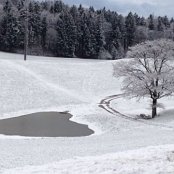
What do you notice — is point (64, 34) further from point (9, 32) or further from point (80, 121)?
point (80, 121)

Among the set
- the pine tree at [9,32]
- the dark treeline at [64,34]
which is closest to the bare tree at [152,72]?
the pine tree at [9,32]

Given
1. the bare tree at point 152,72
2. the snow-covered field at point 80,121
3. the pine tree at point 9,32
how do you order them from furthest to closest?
the pine tree at point 9,32, the bare tree at point 152,72, the snow-covered field at point 80,121

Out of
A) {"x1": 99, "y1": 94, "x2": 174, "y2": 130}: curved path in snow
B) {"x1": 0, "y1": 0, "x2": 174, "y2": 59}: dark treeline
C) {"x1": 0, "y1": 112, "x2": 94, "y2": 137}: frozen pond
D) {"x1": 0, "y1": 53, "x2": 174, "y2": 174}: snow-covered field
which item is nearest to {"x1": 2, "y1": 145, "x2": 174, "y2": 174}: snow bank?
{"x1": 0, "y1": 53, "x2": 174, "y2": 174}: snow-covered field

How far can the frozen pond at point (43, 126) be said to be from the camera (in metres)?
30.5

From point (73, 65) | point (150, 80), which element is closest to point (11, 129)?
point (150, 80)

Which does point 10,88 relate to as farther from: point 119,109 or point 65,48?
point 65,48

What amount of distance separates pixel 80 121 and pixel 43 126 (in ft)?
15.2

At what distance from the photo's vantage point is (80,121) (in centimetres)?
3722

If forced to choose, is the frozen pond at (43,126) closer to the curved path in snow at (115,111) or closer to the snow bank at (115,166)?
the curved path in snow at (115,111)

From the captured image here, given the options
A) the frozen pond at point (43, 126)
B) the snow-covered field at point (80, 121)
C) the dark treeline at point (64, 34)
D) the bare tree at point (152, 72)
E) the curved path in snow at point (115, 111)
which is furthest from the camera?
the dark treeline at point (64, 34)

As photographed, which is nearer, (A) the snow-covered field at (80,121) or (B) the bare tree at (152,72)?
(A) the snow-covered field at (80,121)

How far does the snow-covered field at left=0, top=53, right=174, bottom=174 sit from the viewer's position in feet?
46.2

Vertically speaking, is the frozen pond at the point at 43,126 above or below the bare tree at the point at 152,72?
below

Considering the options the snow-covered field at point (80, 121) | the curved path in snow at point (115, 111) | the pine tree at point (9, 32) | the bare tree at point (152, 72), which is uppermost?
the pine tree at point (9, 32)
